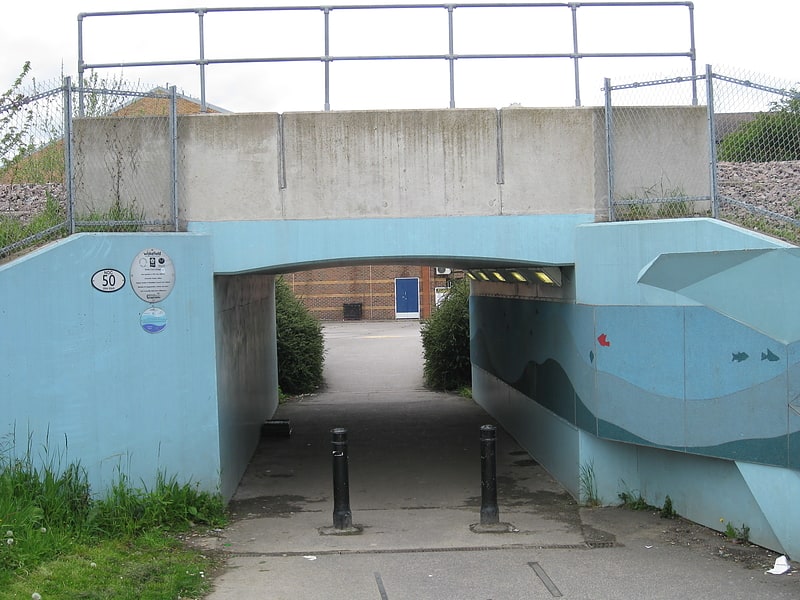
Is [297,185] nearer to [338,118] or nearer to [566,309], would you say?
[338,118]

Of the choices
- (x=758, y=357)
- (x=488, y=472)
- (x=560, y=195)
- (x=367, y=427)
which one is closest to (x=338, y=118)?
(x=560, y=195)

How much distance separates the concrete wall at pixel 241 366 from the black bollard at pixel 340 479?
4.21 feet

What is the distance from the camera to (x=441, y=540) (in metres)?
8.10

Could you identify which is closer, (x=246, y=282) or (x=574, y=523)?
(x=574, y=523)

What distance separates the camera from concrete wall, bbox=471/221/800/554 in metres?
7.14

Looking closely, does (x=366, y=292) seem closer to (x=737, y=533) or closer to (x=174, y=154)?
(x=174, y=154)

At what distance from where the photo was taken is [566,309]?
9.57m

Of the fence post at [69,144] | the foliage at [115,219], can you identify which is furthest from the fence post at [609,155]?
the fence post at [69,144]

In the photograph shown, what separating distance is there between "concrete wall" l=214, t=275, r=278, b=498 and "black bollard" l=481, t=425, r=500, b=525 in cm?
257

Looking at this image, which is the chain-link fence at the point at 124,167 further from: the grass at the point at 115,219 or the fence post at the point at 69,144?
the fence post at the point at 69,144

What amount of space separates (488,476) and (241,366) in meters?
4.13

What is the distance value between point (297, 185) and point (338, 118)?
0.79 meters

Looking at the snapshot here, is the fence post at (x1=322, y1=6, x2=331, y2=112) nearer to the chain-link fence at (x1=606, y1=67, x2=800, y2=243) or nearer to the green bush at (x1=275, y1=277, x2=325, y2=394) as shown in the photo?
the chain-link fence at (x1=606, y1=67, x2=800, y2=243)

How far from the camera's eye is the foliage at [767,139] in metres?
9.25
